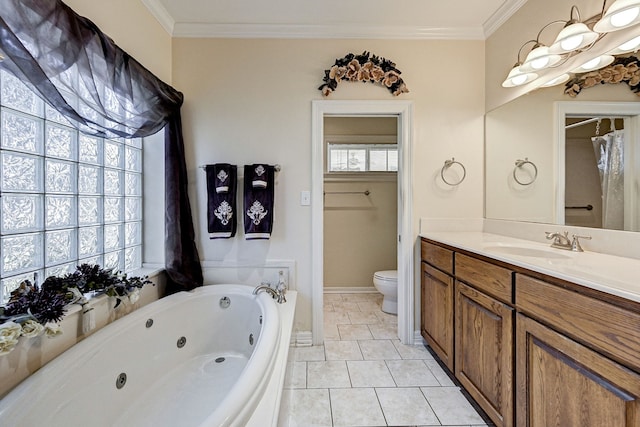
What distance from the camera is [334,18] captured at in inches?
78.0

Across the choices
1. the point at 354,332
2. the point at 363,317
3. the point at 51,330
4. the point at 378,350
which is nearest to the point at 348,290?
the point at 363,317

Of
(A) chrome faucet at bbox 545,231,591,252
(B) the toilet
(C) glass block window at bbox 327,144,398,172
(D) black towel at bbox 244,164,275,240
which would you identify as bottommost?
(B) the toilet

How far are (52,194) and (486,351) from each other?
217 cm

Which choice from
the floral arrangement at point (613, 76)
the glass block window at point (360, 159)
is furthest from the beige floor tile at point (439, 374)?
the glass block window at point (360, 159)

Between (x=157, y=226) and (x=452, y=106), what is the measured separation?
2.38 m

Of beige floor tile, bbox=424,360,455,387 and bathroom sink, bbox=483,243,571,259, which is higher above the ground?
bathroom sink, bbox=483,243,571,259

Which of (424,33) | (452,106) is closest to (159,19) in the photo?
(424,33)

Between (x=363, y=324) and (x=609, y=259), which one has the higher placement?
(x=609, y=259)

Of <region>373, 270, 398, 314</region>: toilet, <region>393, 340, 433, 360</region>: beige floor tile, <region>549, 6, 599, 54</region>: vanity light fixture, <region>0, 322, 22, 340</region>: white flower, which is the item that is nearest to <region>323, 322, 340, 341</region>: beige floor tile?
<region>393, 340, 433, 360</region>: beige floor tile

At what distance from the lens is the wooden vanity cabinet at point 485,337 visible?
48.6 inches

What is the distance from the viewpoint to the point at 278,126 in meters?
2.10

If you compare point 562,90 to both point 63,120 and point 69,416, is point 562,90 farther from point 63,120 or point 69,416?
point 69,416

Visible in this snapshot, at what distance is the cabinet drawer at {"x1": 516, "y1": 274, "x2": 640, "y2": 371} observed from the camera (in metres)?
0.77

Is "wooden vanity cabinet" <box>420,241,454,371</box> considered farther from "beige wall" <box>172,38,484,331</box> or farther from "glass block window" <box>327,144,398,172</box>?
"glass block window" <box>327,144,398,172</box>
